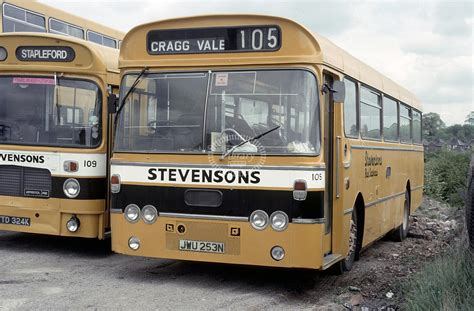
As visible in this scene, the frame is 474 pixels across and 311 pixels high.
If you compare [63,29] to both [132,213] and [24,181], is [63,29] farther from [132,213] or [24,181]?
[132,213]

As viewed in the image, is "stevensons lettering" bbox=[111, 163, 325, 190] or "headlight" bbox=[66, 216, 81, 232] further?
"headlight" bbox=[66, 216, 81, 232]

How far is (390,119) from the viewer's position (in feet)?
38.2

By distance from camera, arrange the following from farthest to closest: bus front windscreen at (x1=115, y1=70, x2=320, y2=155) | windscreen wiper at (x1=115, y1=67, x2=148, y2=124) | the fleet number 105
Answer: windscreen wiper at (x1=115, y1=67, x2=148, y2=124) < bus front windscreen at (x1=115, y1=70, x2=320, y2=155) < the fleet number 105

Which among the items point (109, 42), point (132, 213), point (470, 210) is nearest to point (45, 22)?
point (109, 42)

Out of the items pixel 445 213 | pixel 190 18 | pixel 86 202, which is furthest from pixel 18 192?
pixel 445 213

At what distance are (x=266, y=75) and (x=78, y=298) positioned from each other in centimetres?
316

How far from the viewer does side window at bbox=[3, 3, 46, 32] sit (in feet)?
40.6

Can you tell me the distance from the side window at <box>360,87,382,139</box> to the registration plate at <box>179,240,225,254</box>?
10.1 feet

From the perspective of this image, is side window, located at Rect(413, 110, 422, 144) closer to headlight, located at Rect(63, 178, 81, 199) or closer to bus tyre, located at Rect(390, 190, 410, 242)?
bus tyre, located at Rect(390, 190, 410, 242)

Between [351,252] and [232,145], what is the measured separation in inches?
107

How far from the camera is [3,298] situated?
701cm

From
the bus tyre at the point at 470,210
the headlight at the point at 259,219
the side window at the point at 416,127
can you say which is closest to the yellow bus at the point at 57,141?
the headlight at the point at 259,219

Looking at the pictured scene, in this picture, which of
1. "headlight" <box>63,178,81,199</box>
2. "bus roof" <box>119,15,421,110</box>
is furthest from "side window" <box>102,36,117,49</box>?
"bus roof" <box>119,15,421,110</box>

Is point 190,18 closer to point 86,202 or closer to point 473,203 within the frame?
point 86,202
